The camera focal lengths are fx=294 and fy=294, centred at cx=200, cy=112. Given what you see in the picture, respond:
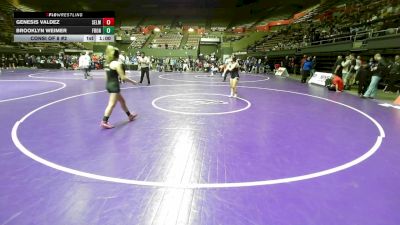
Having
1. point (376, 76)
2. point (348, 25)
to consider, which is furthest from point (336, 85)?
point (348, 25)

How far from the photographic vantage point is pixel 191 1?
41125mm

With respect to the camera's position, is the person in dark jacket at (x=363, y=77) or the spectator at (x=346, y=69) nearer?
the person in dark jacket at (x=363, y=77)

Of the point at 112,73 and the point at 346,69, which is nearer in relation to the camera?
the point at 112,73

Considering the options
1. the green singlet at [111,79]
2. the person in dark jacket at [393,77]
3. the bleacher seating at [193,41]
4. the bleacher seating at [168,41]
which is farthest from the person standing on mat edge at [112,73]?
the bleacher seating at [168,41]

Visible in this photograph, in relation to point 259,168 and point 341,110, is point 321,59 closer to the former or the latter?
point 341,110

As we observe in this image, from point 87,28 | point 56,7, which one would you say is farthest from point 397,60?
point 56,7

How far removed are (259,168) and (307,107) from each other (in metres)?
6.07
